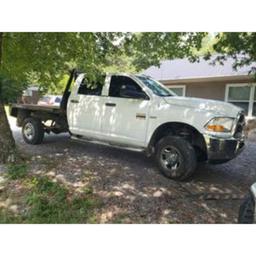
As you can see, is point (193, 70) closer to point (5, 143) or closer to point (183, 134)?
point (183, 134)

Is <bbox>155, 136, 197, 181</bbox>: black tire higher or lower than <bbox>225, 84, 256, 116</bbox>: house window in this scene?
lower

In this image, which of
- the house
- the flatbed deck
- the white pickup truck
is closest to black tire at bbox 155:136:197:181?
the white pickup truck

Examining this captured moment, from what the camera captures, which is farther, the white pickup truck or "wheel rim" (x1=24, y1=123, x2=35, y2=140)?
"wheel rim" (x1=24, y1=123, x2=35, y2=140)

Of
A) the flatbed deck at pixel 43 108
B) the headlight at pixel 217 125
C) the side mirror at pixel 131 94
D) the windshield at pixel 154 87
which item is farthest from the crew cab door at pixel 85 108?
the headlight at pixel 217 125

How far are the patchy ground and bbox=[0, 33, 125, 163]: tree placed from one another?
1291 mm

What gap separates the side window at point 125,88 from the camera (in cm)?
606

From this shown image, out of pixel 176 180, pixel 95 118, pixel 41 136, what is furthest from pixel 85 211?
pixel 41 136

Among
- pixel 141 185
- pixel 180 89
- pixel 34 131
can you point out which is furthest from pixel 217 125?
pixel 180 89

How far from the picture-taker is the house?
1320cm

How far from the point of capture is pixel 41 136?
7.66m

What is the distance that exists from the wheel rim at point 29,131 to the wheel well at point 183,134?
3303mm

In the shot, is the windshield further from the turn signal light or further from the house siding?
the house siding

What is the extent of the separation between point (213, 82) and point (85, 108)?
9155 millimetres

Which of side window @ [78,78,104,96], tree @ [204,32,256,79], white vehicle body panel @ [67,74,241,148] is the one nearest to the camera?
white vehicle body panel @ [67,74,241,148]
